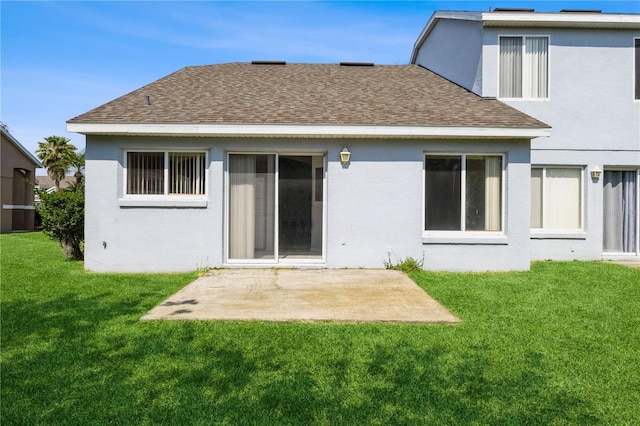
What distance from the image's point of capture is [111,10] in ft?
34.7

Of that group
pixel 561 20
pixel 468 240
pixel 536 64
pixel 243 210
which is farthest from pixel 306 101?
pixel 561 20

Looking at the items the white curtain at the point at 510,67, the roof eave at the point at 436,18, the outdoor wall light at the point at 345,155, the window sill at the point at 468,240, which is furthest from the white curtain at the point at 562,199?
the outdoor wall light at the point at 345,155

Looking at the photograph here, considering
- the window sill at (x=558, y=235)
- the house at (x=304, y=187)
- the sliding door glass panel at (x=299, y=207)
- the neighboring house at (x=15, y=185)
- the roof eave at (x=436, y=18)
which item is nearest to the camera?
the house at (x=304, y=187)

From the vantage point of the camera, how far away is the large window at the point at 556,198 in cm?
1051

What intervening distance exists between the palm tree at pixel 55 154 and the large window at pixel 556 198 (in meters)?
39.1

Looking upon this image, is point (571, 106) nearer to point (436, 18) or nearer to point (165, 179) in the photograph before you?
point (436, 18)

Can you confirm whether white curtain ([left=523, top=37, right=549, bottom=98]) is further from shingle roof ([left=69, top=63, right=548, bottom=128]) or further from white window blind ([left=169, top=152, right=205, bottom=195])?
white window blind ([left=169, top=152, right=205, bottom=195])

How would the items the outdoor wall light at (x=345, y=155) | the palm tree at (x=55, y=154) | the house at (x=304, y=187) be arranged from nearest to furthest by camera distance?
the house at (x=304, y=187), the outdoor wall light at (x=345, y=155), the palm tree at (x=55, y=154)

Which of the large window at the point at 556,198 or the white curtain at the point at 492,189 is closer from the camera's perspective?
the white curtain at the point at 492,189

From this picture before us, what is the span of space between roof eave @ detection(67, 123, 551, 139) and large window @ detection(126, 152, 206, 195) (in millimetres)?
570

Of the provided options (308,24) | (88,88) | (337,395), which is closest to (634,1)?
(308,24)

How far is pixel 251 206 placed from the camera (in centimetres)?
905

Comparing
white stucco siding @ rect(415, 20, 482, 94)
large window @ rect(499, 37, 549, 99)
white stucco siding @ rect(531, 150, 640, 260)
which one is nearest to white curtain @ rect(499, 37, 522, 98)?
large window @ rect(499, 37, 549, 99)

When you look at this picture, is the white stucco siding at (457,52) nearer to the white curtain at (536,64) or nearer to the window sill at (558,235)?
the white curtain at (536,64)
